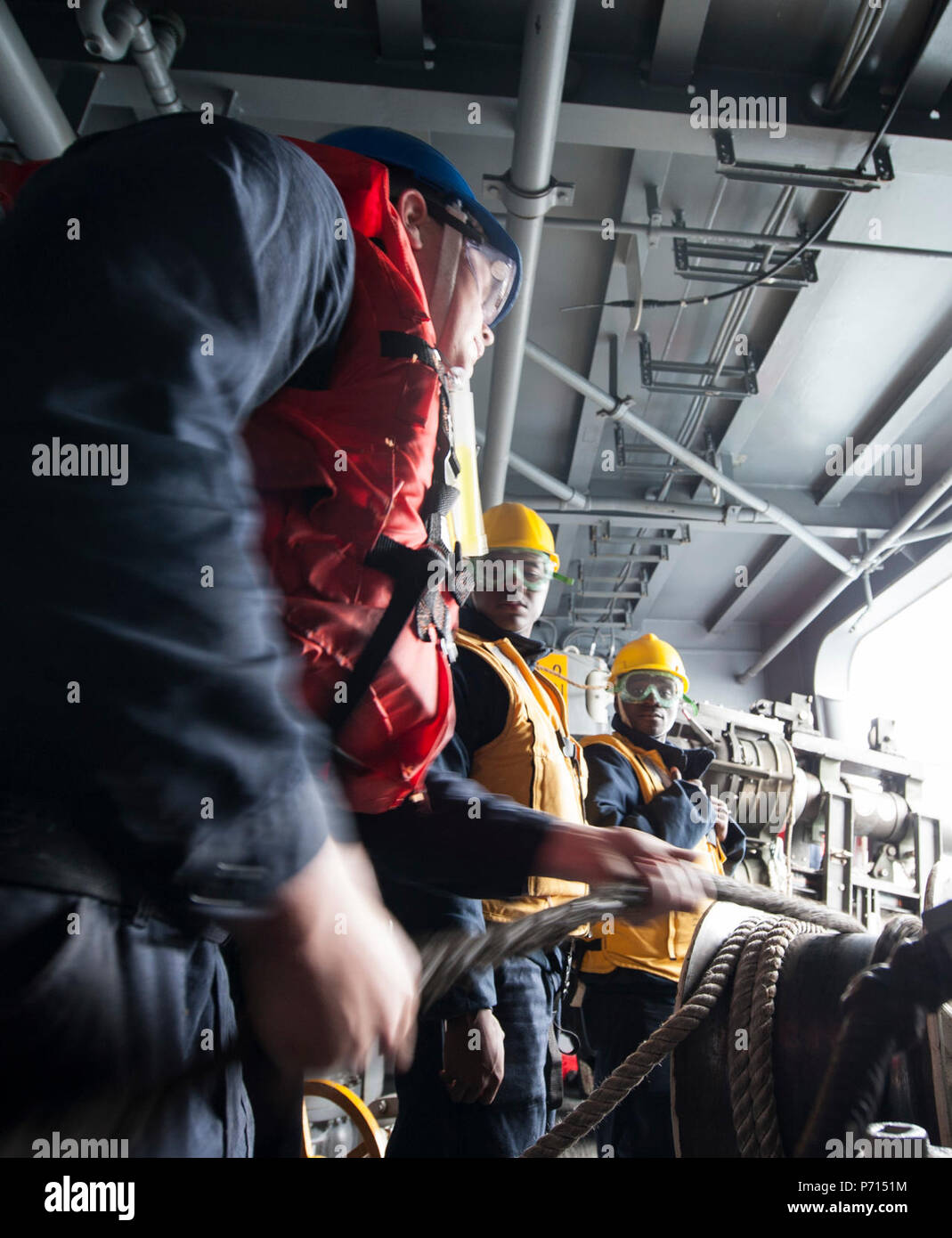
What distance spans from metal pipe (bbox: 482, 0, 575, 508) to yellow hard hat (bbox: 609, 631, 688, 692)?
1.47 m

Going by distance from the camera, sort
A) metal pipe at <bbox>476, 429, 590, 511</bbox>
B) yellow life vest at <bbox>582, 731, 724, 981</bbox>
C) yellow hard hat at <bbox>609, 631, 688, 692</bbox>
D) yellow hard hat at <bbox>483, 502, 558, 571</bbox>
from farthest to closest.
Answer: metal pipe at <bbox>476, 429, 590, 511</bbox>, yellow hard hat at <bbox>609, 631, 688, 692</bbox>, yellow hard hat at <bbox>483, 502, 558, 571</bbox>, yellow life vest at <bbox>582, 731, 724, 981</bbox>

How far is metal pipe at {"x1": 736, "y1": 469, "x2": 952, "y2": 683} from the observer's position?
530 centimetres

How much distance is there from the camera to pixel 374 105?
9.12 feet

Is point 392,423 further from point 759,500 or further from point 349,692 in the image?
point 759,500

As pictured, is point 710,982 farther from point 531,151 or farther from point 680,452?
point 680,452

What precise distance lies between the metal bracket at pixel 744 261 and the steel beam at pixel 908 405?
135cm

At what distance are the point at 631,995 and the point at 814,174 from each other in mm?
3111

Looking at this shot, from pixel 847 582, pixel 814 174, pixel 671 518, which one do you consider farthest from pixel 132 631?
pixel 847 582

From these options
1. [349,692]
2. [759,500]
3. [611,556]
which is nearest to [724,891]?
[349,692]

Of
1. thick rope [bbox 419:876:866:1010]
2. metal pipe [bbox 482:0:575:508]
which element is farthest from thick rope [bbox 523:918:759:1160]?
metal pipe [bbox 482:0:575:508]

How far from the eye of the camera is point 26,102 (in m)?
2.44

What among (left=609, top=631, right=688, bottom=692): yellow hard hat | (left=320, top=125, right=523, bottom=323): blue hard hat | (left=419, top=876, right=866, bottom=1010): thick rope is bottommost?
(left=419, top=876, right=866, bottom=1010): thick rope

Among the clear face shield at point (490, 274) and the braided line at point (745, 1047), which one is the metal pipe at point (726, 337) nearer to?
the clear face shield at point (490, 274)

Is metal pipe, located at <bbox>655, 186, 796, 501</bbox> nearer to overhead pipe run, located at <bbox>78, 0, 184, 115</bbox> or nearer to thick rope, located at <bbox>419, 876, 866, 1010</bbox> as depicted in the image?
overhead pipe run, located at <bbox>78, 0, 184, 115</bbox>
